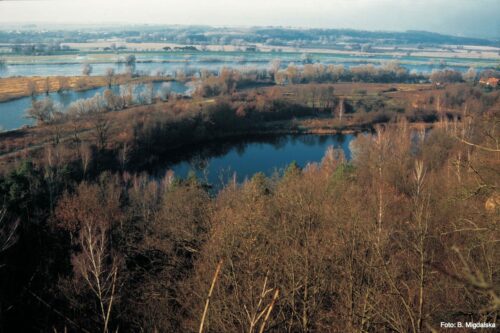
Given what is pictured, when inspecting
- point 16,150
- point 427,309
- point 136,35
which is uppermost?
point 136,35

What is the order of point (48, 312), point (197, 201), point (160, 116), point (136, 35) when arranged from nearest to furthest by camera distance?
point (48, 312) < point (197, 201) < point (160, 116) < point (136, 35)

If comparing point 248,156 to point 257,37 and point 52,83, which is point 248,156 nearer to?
point 52,83

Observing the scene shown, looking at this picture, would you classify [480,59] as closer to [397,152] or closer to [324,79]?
[324,79]

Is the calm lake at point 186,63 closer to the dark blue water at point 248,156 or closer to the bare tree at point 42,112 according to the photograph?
the bare tree at point 42,112

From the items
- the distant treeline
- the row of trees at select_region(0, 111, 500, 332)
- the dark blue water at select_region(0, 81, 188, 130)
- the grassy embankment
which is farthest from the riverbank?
the distant treeline

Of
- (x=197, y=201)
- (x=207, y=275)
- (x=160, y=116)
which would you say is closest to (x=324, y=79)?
(x=160, y=116)

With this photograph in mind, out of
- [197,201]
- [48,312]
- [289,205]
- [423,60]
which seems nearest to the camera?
[48,312]

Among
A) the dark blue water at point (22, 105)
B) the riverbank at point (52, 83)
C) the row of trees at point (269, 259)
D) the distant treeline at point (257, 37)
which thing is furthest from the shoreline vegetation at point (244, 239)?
the distant treeline at point (257, 37)
